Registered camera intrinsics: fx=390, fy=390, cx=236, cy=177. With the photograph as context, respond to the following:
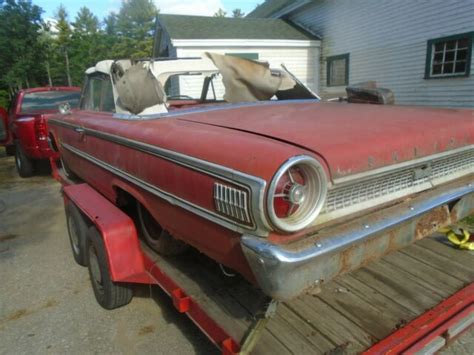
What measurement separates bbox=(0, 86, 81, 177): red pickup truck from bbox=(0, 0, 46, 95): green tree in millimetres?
15230

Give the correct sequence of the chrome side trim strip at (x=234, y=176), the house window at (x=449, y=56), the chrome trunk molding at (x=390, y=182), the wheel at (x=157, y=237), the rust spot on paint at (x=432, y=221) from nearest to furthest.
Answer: the chrome side trim strip at (x=234, y=176) < the chrome trunk molding at (x=390, y=182) < the rust spot on paint at (x=432, y=221) < the wheel at (x=157, y=237) < the house window at (x=449, y=56)

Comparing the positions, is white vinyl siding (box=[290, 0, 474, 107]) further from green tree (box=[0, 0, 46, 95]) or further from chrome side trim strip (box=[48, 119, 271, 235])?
green tree (box=[0, 0, 46, 95])

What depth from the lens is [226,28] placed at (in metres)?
13.0

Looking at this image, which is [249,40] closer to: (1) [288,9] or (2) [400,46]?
(1) [288,9]

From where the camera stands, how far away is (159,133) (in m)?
2.24

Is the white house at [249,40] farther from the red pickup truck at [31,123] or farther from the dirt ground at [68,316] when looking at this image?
the dirt ground at [68,316]

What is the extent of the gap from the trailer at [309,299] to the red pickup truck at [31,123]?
4818 mm

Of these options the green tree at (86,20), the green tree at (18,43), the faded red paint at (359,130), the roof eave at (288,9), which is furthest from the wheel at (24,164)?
the green tree at (86,20)

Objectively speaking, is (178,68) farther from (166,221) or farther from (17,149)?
(17,149)

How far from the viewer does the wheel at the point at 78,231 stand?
10.2ft

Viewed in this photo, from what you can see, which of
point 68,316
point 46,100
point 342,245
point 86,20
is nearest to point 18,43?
point 46,100

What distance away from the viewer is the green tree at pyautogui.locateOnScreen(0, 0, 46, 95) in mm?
21812

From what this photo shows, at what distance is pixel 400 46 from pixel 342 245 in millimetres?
10503

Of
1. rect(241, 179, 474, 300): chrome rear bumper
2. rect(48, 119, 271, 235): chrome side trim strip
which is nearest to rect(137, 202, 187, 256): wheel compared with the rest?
rect(48, 119, 271, 235): chrome side trim strip
